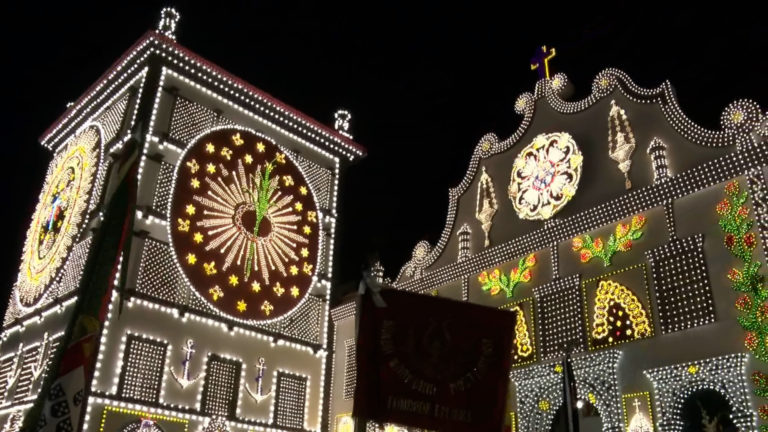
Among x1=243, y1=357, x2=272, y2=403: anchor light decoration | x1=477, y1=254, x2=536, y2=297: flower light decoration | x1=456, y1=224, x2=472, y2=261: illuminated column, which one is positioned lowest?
x1=243, y1=357, x2=272, y2=403: anchor light decoration

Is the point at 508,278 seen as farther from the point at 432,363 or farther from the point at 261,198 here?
the point at 432,363

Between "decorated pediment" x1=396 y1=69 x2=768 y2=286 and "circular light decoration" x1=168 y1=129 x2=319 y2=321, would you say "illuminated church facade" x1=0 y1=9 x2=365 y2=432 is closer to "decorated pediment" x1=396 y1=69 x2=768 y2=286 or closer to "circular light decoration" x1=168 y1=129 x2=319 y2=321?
"circular light decoration" x1=168 y1=129 x2=319 y2=321

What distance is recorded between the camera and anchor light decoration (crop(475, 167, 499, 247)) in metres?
23.0

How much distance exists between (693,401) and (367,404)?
40.1 feet

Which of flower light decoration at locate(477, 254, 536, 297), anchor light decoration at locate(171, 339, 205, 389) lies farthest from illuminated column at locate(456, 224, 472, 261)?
anchor light decoration at locate(171, 339, 205, 389)

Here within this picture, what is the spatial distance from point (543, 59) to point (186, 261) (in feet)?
46.7

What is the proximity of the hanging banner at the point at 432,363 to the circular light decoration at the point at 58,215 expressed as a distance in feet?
59.2

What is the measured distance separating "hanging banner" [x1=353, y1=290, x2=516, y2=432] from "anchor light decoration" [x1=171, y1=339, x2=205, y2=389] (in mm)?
14309

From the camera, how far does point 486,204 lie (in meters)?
23.3

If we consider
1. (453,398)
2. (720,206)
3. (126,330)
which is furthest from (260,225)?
(453,398)

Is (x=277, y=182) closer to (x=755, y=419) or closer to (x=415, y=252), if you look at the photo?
(x=415, y=252)

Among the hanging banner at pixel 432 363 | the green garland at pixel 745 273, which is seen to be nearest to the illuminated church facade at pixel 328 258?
the green garland at pixel 745 273

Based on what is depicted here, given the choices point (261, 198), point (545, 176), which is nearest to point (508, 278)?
point (545, 176)

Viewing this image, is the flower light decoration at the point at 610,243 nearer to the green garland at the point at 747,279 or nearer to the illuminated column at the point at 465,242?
the green garland at the point at 747,279
